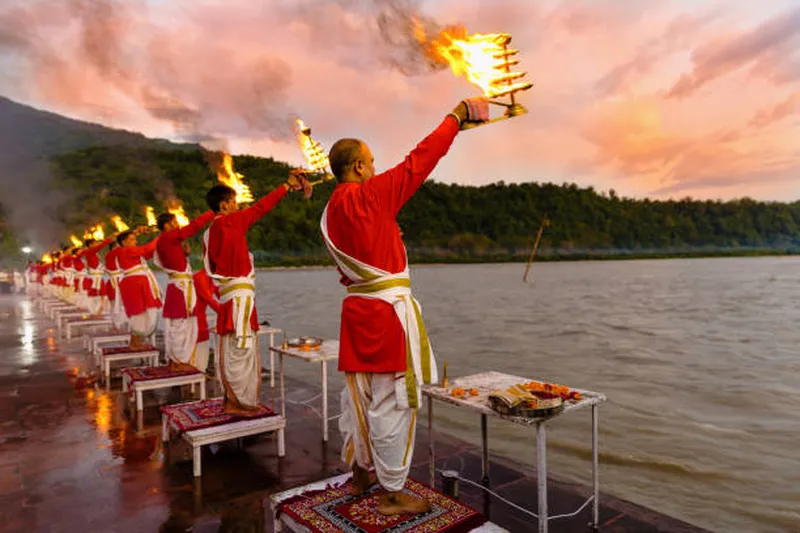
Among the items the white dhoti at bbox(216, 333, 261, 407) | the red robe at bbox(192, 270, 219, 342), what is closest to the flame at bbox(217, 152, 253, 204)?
the red robe at bbox(192, 270, 219, 342)

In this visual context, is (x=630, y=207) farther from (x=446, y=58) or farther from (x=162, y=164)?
(x=446, y=58)

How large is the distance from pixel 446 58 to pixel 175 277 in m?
5.51

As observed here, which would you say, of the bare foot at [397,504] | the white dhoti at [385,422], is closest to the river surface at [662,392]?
the bare foot at [397,504]

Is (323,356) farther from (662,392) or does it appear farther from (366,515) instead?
(662,392)

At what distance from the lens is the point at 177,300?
756cm

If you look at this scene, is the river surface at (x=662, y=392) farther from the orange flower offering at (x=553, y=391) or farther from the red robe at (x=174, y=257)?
the red robe at (x=174, y=257)

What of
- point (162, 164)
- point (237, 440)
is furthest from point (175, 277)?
point (162, 164)

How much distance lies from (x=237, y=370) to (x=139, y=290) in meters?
4.75

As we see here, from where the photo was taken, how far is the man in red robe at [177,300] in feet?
23.7

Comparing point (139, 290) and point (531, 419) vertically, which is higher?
point (139, 290)

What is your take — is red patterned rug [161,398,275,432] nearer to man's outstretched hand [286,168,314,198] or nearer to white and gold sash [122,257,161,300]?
man's outstretched hand [286,168,314,198]

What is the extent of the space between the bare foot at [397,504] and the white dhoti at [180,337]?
17.0ft

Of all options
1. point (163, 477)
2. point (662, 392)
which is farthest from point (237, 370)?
point (662, 392)

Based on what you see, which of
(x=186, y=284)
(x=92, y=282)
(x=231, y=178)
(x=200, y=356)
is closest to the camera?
(x=231, y=178)
